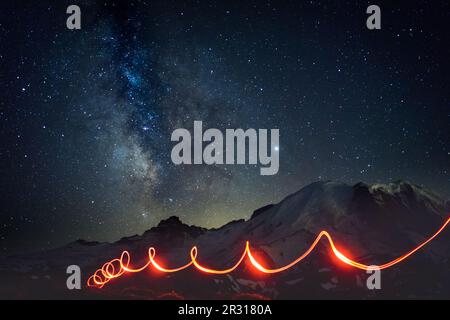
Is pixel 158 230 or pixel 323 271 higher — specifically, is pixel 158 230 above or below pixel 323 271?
above

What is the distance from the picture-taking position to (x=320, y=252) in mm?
117688

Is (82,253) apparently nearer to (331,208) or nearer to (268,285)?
(268,285)

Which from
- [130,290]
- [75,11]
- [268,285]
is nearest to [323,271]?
[268,285]

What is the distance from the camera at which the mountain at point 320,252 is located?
10069 centimetres

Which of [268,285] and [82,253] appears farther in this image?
[82,253]

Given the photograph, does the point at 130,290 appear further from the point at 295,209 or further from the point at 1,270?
the point at 1,270

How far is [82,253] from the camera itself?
145m

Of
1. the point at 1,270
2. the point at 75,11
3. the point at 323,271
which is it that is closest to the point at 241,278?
the point at 323,271

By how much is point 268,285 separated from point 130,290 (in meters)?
31.9

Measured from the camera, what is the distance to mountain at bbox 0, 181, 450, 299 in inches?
3964
